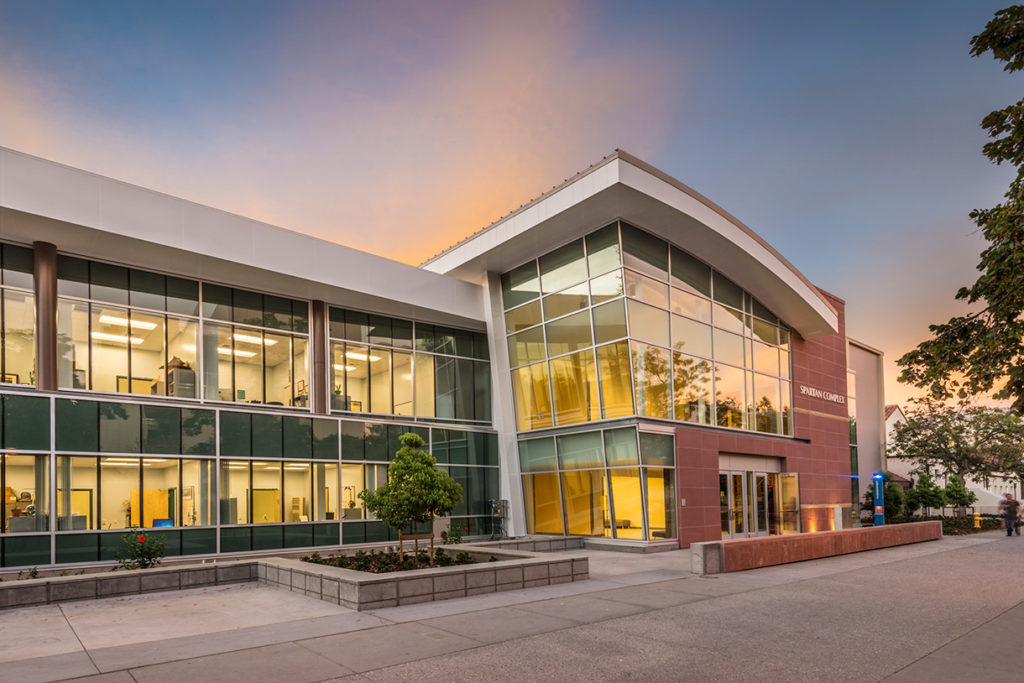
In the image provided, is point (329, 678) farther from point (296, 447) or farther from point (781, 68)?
point (781, 68)

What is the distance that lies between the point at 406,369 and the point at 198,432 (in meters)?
8.02

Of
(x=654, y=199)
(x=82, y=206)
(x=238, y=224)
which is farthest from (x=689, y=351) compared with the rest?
(x=82, y=206)

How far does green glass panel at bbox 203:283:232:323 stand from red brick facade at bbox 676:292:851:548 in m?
15.1

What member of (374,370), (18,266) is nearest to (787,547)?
(374,370)

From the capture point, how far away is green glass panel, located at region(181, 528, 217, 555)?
62.4 feet

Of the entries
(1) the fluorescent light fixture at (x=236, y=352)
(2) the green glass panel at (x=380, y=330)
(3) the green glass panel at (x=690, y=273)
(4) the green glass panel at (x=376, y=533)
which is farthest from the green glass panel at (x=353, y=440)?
(3) the green glass panel at (x=690, y=273)

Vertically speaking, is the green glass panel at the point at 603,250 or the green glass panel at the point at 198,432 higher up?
the green glass panel at the point at 603,250

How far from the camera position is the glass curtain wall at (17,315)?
57.4 ft

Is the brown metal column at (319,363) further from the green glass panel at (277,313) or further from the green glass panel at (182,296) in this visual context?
the green glass panel at (182,296)

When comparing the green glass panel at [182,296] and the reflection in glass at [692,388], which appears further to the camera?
the reflection in glass at [692,388]

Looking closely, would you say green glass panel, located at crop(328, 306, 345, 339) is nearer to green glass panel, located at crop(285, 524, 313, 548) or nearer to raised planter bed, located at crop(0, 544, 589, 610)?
green glass panel, located at crop(285, 524, 313, 548)

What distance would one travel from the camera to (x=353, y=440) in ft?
75.8

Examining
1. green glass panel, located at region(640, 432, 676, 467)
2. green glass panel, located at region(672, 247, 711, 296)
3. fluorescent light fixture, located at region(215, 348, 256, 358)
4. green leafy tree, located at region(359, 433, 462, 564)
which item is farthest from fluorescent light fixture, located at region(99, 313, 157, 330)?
green glass panel, located at region(672, 247, 711, 296)

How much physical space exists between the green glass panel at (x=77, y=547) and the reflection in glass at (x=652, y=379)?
1575 centimetres
